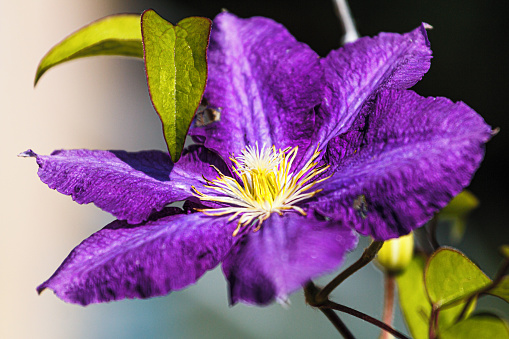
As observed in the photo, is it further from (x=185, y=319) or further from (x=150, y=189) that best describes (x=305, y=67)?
Answer: (x=185, y=319)

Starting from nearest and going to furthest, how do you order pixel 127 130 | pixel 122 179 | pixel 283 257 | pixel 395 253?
pixel 283 257 < pixel 122 179 < pixel 395 253 < pixel 127 130

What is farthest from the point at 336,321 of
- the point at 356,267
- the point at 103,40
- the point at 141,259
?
the point at 103,40

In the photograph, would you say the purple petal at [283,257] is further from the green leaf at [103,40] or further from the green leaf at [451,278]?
the green leaf at [103,40]

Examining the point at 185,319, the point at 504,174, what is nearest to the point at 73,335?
the point at 185,319

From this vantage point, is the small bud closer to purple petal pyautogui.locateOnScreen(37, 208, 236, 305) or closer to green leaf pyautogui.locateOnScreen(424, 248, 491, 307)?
green leaf pyautogui.locateOnScreen(424, 248, 491, 307)

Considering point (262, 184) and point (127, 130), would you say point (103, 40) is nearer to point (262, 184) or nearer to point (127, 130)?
point (262, 184)

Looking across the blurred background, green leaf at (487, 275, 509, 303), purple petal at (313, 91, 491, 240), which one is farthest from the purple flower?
the blurred background
